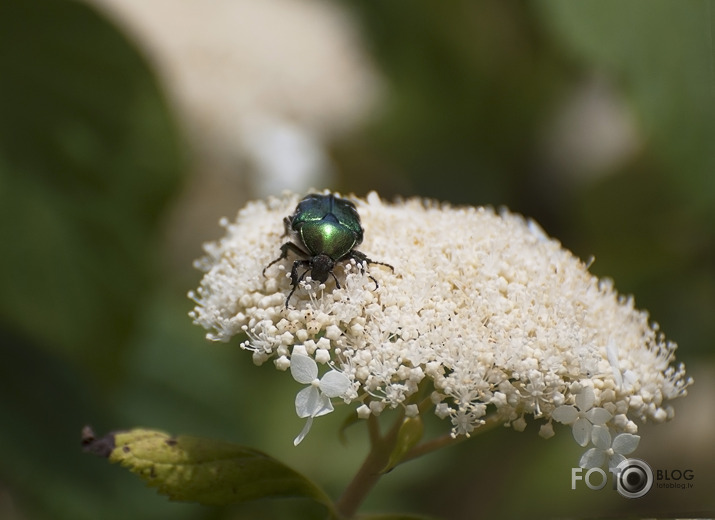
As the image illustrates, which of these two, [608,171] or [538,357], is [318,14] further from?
[538,357]

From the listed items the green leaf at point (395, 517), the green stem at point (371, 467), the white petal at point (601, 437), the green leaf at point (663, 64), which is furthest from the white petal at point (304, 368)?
the green leaf at point (663, 64)

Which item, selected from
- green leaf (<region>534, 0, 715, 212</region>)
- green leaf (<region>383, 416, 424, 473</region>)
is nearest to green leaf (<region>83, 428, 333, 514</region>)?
green leaf (<region>383, 416, 424, 473</region>)

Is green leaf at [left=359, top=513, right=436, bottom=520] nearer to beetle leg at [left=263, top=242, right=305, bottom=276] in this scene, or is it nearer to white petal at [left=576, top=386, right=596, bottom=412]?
white petal at [left=576, top=386, right=596, bottom=412]

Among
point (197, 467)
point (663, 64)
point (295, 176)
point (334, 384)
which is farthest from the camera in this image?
point (295, 176)

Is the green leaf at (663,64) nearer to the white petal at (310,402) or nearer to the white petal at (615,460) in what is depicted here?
the white petal at (615,460)

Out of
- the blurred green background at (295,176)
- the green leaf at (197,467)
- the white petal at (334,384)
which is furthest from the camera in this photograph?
the blurred green background at (295,176)

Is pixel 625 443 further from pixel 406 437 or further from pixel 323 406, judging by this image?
pixel 323 406

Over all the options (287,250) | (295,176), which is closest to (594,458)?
(287,250)

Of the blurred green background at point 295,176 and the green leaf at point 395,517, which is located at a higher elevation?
the blurred green background at point 295,176
